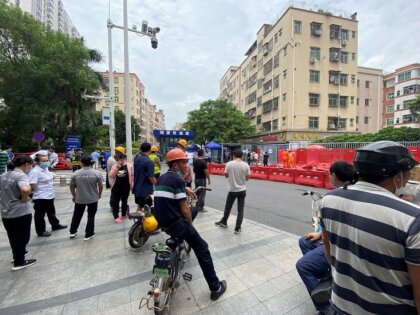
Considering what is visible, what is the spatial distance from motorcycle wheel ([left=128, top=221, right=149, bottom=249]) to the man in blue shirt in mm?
858

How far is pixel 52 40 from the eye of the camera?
1964 centimetres

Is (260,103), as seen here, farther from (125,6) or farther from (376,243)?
(376,243)

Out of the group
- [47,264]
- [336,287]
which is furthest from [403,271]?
[47,264]

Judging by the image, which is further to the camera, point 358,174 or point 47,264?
point 47,264

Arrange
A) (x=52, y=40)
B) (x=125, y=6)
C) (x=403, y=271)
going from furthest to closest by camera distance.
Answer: (x=52, y=40) < (x=125, y=6) < (x=403, y=271)

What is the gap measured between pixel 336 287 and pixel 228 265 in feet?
7.97

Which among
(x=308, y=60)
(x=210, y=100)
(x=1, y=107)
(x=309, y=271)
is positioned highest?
(x=308, y=60)

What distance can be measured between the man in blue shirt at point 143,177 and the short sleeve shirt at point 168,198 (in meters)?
2.45

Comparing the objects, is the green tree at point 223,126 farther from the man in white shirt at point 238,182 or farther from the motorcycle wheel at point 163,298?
the motorcycle wheel at point 163,298

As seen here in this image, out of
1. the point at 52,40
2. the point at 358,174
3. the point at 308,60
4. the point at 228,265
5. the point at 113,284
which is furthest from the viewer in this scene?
the point at 308,60

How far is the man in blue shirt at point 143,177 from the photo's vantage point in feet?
16.6

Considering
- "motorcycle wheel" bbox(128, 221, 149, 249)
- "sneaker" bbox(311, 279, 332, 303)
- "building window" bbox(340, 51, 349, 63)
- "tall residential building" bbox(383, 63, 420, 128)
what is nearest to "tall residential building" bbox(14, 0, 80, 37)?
"building window" bbox(340, 51, 349, 63)

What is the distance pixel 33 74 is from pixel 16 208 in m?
19.4

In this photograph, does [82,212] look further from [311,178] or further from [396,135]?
[396,135]
